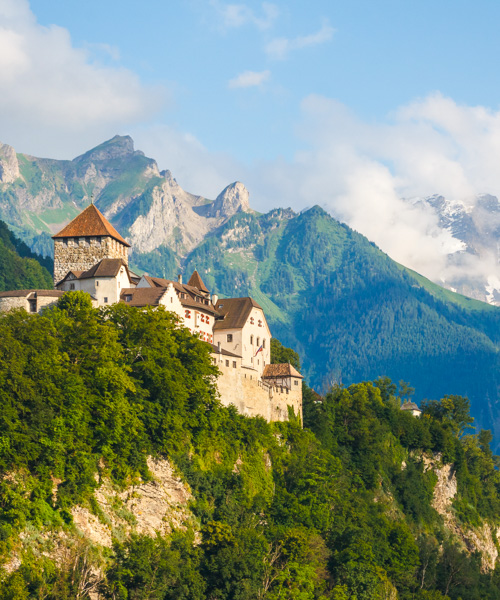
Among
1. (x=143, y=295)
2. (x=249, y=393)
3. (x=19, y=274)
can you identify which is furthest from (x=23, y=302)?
(x=19, y=274)

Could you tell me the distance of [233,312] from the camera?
106m

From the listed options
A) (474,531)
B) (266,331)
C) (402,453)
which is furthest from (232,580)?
(474,531)

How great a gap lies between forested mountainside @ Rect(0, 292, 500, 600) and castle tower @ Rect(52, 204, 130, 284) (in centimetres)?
1343

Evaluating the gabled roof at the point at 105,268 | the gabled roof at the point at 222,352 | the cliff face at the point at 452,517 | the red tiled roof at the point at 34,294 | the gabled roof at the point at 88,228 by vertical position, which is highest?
the gabled roof at the point at 88,228

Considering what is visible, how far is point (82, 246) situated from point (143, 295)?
1086 cm

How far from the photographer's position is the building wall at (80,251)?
329 feet

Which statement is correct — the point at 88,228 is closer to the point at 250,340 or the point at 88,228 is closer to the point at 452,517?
the point at 250,340

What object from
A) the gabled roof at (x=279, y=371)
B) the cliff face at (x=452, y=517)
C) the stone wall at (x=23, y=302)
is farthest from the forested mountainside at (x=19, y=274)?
the cliff face at (x=452, y=517)

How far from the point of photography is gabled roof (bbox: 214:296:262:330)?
103750 mm

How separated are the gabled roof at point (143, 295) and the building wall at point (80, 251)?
741 cm

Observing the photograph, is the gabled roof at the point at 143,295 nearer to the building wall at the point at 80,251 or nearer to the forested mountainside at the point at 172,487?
the forested mountainside at the point at 172,487

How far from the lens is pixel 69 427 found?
70.5m

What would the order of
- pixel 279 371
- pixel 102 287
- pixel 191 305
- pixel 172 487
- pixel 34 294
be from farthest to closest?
1. pixel 279 371
2. pixel 191 305
3. pixel 102 287
4. pixel 34 294
5. pixel 172 487

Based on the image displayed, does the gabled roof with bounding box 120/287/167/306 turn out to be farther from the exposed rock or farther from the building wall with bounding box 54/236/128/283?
the exposed rock
